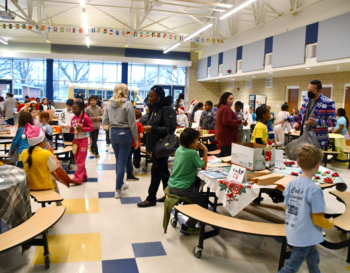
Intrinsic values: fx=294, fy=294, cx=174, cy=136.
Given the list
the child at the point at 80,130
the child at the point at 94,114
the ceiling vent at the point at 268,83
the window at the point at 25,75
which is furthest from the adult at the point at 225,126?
the window at the point at 25,75

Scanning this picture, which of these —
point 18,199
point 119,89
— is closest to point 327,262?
point 18,199

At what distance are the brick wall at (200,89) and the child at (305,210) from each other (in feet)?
58.2

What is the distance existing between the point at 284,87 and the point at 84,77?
13.2 meters

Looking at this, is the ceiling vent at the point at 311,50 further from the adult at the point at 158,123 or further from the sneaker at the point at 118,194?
the sneaker at the point at 118,194

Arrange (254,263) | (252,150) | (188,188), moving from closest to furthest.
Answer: (254,263), (252,150), (188,188)

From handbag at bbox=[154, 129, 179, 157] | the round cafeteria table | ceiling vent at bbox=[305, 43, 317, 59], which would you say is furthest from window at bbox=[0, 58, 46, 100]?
the round cafeteria table

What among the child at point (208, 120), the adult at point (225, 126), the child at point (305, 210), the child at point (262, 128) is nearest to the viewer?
the child at point (305, 210)

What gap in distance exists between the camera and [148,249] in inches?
112

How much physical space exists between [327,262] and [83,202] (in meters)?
3.04

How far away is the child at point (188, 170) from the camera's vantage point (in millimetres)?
3072

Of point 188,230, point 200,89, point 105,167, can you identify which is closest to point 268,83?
point 200,89

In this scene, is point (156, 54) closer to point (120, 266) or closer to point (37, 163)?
point (37, 163)

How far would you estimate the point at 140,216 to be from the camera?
3.66 meters

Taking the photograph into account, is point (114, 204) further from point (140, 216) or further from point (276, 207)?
point (276, 207)
